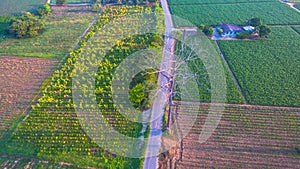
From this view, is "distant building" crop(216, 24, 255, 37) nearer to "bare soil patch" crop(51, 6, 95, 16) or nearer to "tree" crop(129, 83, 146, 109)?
"tree" crop(129, 83, 146, 109)

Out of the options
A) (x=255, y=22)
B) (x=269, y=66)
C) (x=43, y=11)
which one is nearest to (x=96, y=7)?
(x=43, y=11)

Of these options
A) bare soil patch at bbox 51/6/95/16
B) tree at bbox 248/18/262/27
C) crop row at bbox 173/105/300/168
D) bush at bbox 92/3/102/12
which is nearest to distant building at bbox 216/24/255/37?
tree at bbox 248/18/262/27

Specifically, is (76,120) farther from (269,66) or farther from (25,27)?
(269,66)

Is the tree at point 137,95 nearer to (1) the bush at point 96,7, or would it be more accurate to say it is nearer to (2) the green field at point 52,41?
(2) the green field at point 52,41

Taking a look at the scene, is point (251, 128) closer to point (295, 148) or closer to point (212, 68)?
point (295, 148)

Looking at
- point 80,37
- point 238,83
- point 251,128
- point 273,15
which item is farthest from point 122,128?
point 273,15

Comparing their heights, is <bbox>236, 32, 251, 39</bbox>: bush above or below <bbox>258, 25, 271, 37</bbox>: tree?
below

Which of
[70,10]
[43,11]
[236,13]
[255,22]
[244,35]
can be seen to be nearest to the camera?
[244,35]
